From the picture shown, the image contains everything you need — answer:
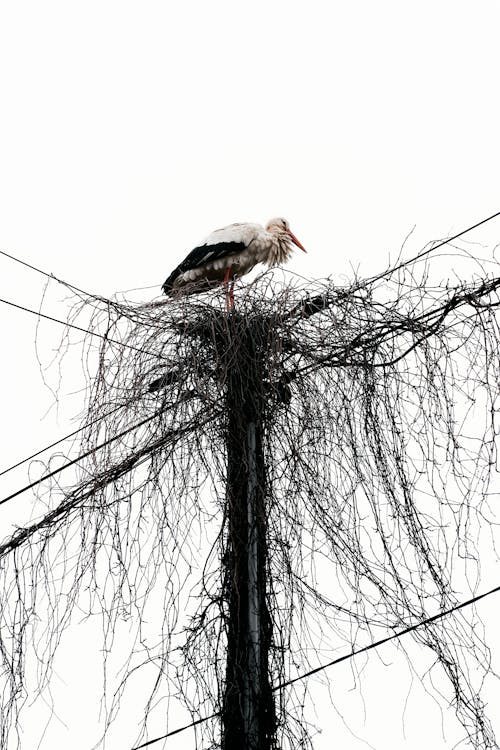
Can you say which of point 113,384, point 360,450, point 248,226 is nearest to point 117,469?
point 113,384

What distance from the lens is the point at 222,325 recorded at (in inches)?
117

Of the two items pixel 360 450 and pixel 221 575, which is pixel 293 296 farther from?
pixel 221 575

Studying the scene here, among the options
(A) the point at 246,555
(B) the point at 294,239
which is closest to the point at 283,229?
(B) the point at 294,239

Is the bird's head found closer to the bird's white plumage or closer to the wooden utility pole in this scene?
the bird's white plumage

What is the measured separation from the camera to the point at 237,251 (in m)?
6.22

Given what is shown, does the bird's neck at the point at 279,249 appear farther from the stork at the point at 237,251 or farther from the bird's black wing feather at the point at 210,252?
the bird's black wing feather at the point at 210,252

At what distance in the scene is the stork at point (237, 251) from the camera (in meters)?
6.22

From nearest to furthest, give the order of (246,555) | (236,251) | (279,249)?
(246,555), (236,251), (279,249)

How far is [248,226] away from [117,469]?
364 centimetres

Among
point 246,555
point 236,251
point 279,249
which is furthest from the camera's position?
point 279,249

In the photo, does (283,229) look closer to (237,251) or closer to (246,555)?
(237,251)

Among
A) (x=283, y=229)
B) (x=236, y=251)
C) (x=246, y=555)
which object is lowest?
(x=246, y=555)

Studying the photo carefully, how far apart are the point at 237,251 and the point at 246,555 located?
362 cm

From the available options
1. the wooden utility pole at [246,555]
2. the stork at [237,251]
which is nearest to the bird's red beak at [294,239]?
the stork at [237,251]
